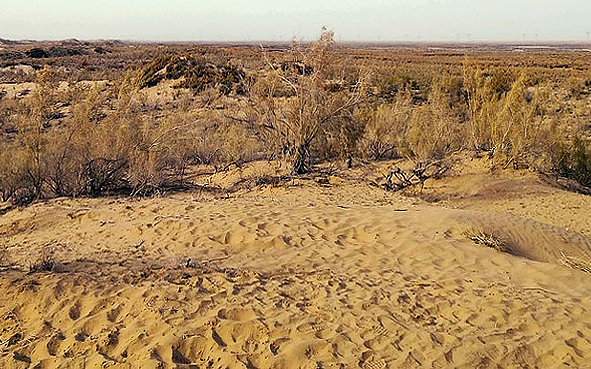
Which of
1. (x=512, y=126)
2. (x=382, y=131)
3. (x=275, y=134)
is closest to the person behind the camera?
(x=275, y=134)

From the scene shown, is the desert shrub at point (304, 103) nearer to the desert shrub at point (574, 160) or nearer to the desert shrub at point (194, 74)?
the desert shrub at point (574, 160)

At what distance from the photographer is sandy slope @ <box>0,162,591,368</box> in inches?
200

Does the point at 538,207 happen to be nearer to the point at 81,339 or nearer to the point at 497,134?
the point at 497,134

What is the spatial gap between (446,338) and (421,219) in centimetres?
448

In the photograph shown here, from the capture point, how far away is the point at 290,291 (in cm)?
640

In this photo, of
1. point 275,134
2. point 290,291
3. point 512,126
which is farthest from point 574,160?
point 290,291

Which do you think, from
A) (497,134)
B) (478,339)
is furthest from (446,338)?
(497,134)

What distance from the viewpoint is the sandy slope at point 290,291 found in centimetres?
507

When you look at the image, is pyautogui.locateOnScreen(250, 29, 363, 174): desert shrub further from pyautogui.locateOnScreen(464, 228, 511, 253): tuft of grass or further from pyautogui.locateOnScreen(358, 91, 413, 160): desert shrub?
pyautogui.locateOnScreen(464, 228, 511, 253): tuft of grass

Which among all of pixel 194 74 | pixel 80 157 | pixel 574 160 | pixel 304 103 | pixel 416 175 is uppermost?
pixel 304 103

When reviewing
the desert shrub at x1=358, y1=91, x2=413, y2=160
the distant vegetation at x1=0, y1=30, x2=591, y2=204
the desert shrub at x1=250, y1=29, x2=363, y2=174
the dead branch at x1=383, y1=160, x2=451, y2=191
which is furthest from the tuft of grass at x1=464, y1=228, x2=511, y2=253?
the desert shrub at x1=358, y1=91, x2=413, y2=160

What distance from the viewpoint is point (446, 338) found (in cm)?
536

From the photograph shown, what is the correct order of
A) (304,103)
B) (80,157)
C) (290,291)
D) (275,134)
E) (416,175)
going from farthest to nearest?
1. (275,134)
2. (416,175)
3. (304,103)
4. (80,157)
5. (290,291)

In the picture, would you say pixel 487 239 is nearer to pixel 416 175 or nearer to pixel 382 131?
pixel 416 175
